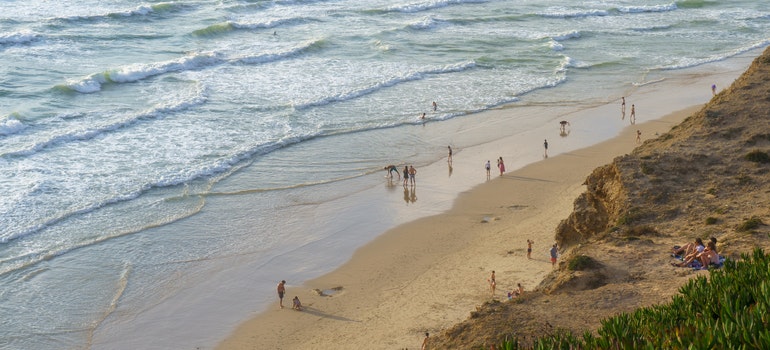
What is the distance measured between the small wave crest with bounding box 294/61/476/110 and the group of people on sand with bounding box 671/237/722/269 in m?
24.1

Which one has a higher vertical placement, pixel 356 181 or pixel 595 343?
pixel 595 343

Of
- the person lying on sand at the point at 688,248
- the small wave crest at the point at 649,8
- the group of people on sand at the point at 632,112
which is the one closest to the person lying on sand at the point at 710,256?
the person lying on sand at the point at 688,248

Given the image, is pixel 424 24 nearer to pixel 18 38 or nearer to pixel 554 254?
pixel 18 38

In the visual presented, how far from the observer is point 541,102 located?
40094 mm

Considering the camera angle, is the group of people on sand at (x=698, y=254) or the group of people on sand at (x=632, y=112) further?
the group of people on sand at (x=632, y=112)

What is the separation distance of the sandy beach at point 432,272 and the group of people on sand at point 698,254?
197 inches

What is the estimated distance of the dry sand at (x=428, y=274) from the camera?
65.2ft

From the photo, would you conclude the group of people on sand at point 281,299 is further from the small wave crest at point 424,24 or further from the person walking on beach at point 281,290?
the small wave crest at point 424,24

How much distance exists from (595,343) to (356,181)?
19.4 m

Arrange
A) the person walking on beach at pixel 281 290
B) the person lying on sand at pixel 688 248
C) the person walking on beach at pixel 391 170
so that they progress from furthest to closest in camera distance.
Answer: the person walking on beach at pixel 391 170 → the person walking on beach at pixel 281 290 → the person lying on sand at pixel 688 248

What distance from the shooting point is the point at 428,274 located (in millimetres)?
22766

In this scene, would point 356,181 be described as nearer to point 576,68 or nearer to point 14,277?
point 14,277

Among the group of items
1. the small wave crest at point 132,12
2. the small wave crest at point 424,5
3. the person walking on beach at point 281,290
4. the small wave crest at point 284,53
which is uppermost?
the small wave crest at point 132,12

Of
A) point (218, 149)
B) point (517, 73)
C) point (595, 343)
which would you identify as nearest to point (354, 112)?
point (218, 149)
